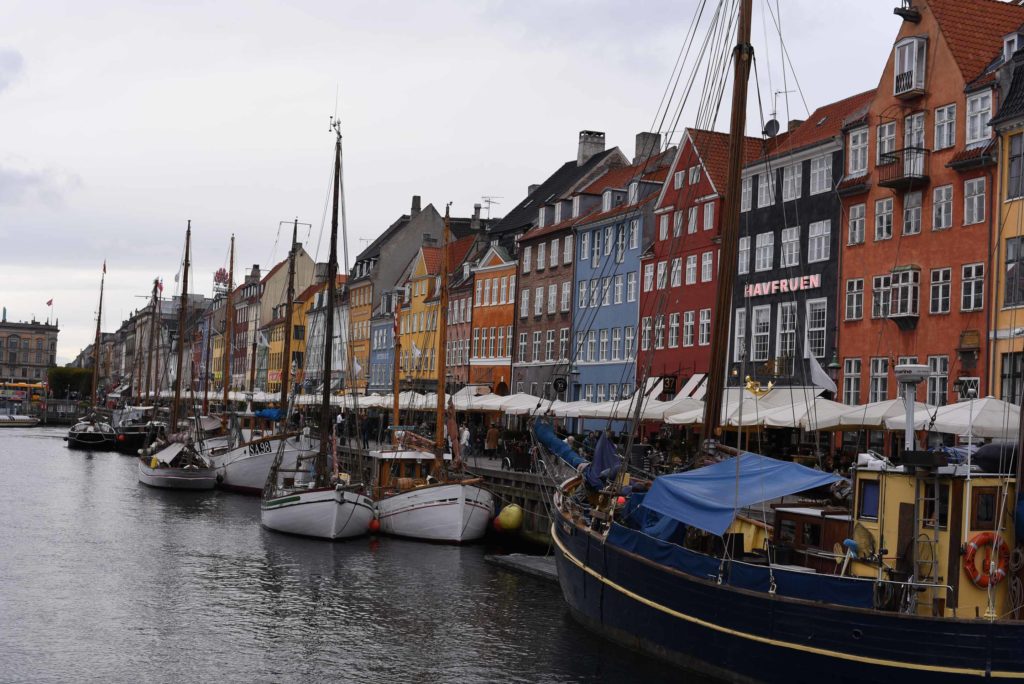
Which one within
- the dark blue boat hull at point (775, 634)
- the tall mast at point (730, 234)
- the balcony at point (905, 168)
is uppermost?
the balcony at point (905, 168)

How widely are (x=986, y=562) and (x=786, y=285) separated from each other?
34.2 m

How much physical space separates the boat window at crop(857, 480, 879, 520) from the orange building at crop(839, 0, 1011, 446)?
69.0 feet

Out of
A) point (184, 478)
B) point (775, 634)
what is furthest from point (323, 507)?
point (775, 634)

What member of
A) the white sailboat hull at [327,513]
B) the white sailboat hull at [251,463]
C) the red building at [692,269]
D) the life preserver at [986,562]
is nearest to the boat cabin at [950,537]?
the life preserver at [986,562]

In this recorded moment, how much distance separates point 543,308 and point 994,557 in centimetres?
5850

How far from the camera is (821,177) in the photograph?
167ft

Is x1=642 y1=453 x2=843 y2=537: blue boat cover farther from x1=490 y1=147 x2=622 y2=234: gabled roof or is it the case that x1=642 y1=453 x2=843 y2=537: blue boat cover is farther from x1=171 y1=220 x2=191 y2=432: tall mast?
x1=490 y1=147 x2=622 y2=234: gabled roof

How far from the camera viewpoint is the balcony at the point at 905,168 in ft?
147

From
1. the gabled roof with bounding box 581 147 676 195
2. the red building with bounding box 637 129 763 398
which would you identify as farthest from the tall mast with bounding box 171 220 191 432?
the red building with bounding box 637 129 763 398

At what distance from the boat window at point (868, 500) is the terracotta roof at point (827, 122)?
101ft

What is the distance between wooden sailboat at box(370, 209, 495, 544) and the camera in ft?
139

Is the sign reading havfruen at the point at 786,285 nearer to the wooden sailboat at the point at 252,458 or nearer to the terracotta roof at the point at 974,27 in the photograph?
the terracotta roof at the point at 974,27

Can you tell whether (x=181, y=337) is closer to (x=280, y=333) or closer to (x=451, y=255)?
(x=451, y=255)

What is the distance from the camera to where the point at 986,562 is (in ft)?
62.7
